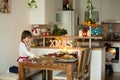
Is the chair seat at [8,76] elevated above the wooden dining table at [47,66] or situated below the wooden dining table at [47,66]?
below

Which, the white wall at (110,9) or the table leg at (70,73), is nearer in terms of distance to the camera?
the table leg at (70,73)

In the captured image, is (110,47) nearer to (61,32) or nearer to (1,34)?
(61,32)

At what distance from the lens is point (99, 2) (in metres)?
7.65

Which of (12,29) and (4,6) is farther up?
(4,6)

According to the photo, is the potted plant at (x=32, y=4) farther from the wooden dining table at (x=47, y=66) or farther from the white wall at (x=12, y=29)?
the wooden dining table at (x=47, y=66)

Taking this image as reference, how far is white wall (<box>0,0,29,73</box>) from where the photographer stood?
14.6 feet

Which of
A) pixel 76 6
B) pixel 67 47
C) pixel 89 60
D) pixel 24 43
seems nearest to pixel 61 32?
pixel 67 47

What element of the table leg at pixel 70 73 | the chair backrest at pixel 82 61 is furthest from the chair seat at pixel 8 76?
the chair backrest at pixel 82 61

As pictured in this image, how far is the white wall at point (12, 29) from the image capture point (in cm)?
446

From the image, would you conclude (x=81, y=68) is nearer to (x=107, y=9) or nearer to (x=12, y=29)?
(x=12, y=29)

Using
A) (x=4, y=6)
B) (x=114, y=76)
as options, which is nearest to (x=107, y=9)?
(x=114, y=76)

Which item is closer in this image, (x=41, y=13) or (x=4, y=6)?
(x=4, y=6)

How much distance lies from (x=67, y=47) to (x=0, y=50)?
4.54 ft

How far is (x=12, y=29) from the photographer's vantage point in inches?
188
